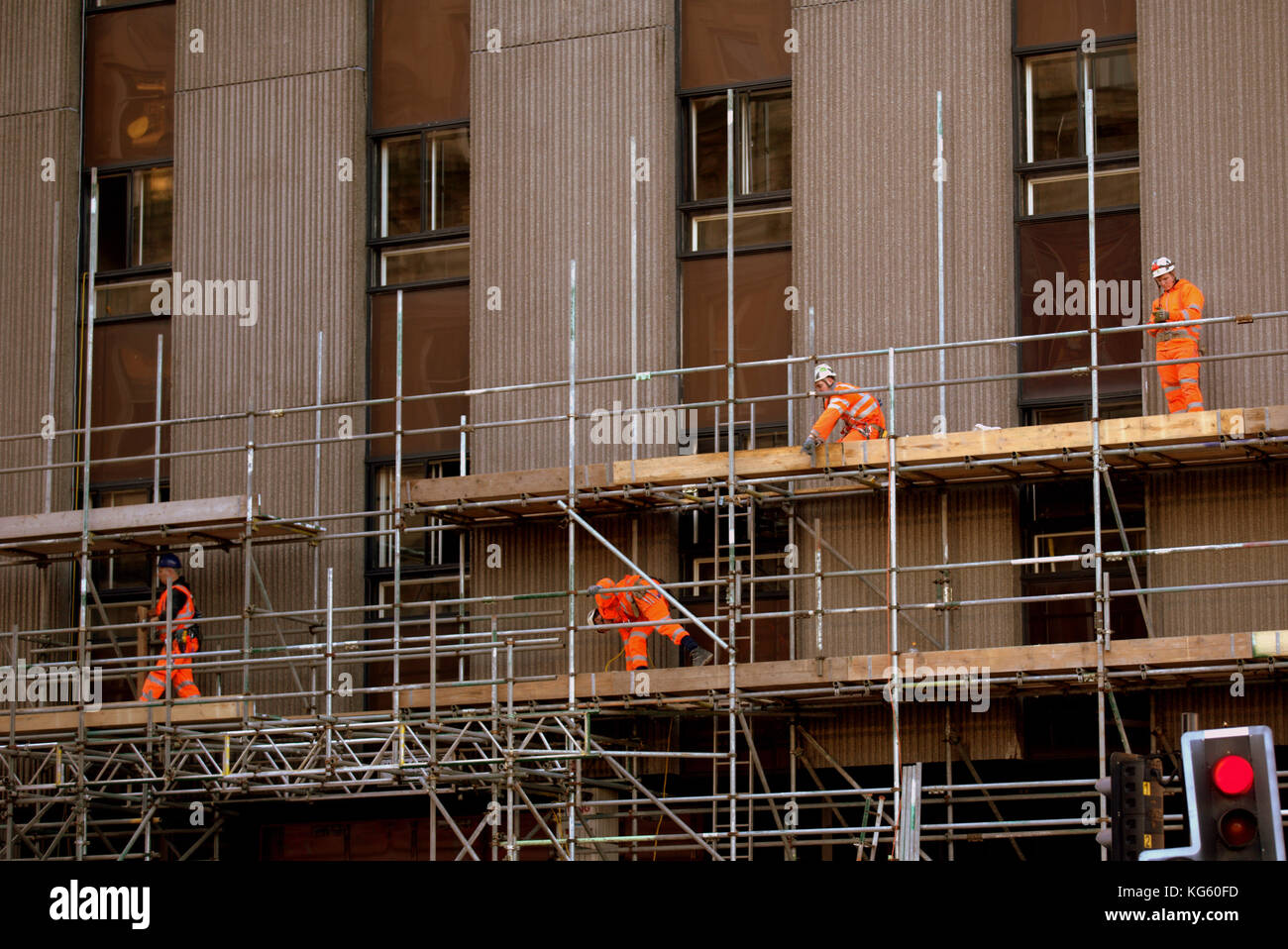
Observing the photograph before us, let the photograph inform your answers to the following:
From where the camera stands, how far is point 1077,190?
66.5 ft

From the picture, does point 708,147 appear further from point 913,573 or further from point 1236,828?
point 1236,828

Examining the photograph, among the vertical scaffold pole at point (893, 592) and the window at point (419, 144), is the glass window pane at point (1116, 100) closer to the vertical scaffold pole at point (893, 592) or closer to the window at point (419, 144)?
the vertical scaffold pole at point (893, 592)

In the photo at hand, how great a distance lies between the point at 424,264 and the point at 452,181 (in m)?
0.97

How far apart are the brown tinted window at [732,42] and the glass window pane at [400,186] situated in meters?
3.32

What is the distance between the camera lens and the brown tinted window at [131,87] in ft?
79.6

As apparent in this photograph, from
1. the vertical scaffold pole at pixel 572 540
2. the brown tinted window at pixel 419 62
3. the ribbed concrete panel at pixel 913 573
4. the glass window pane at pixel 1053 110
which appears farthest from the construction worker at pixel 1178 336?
the brown tinted window at pixel 419 62

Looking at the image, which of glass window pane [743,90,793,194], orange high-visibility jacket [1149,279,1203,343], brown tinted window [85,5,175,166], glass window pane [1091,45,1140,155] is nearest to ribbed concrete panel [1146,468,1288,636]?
orange high-visibility jacket [1149,279,1203,343]

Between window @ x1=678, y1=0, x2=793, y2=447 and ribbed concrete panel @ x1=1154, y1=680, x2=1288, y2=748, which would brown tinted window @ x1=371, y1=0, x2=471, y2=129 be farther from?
ribbed concrete panel @ x1=1154, y1=680, x2=1288, y2=748

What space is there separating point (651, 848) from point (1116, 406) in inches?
241

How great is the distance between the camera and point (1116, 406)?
779 inches

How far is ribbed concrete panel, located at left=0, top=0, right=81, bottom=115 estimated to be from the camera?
24.4 metres
